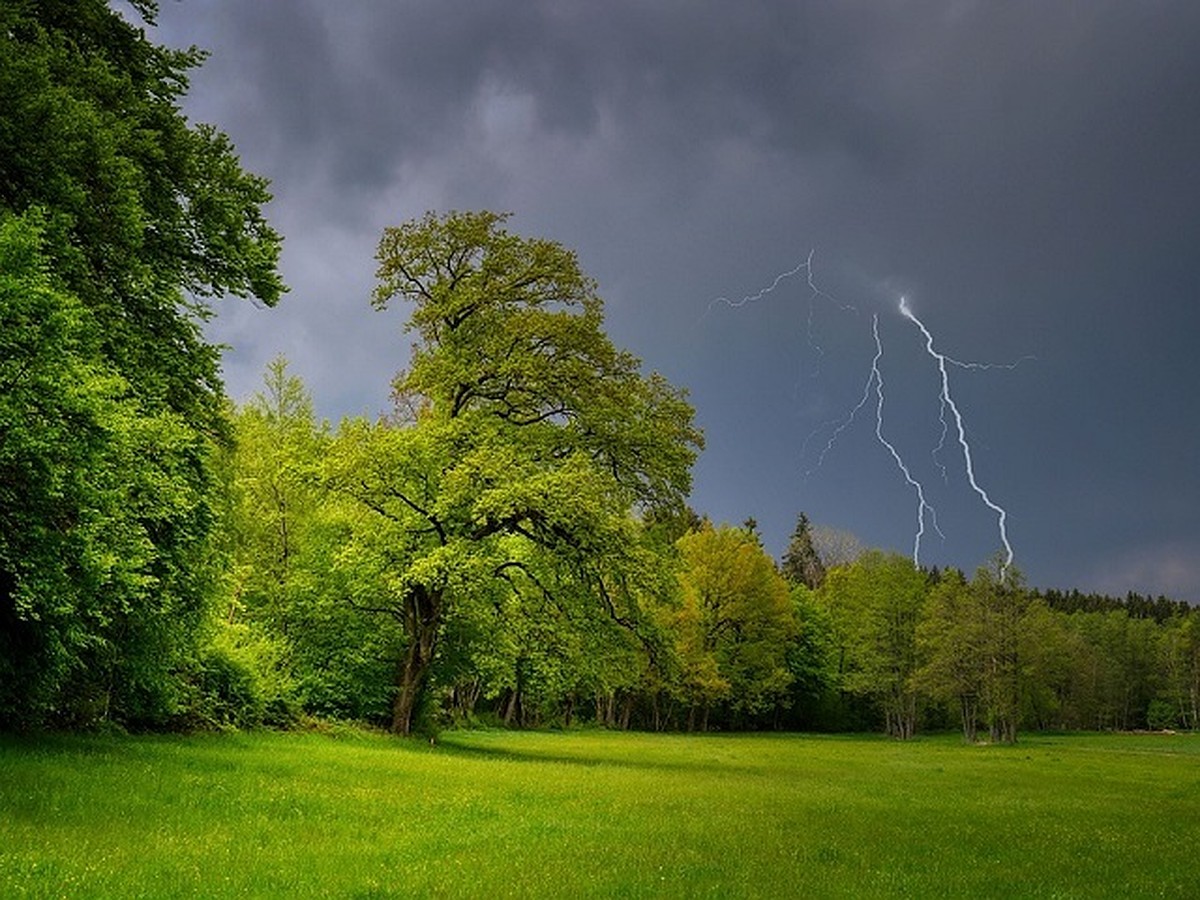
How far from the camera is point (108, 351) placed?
19.7 metres

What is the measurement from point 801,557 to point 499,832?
130 metres

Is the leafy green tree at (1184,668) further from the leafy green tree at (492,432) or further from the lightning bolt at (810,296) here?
the leafy green tree at (492,432)

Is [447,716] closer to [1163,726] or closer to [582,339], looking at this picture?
[582,339]

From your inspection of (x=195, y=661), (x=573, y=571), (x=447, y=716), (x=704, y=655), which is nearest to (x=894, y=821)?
(x=573, y=571)

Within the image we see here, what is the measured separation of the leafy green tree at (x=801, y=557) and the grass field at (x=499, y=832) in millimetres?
112179

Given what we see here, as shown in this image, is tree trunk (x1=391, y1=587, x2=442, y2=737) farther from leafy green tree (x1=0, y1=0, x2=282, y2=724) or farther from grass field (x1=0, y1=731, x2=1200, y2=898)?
leafy green tree (x1=0, y1=0, x2=282, y2=724)

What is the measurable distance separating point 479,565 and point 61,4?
20158mm

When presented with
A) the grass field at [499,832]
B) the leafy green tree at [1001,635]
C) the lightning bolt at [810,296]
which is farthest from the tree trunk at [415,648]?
the leafy green tree at [1001,635]

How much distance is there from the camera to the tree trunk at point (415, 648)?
37.3m

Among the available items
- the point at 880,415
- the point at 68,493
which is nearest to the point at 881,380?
the point at 880,415

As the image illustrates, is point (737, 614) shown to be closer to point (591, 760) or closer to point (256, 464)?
point (591, 760)

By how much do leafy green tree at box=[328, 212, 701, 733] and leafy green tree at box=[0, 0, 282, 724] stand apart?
11303 millimetres

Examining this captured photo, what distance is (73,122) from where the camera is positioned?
18.4 metres

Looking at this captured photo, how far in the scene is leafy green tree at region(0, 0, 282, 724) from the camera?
1427 cm
